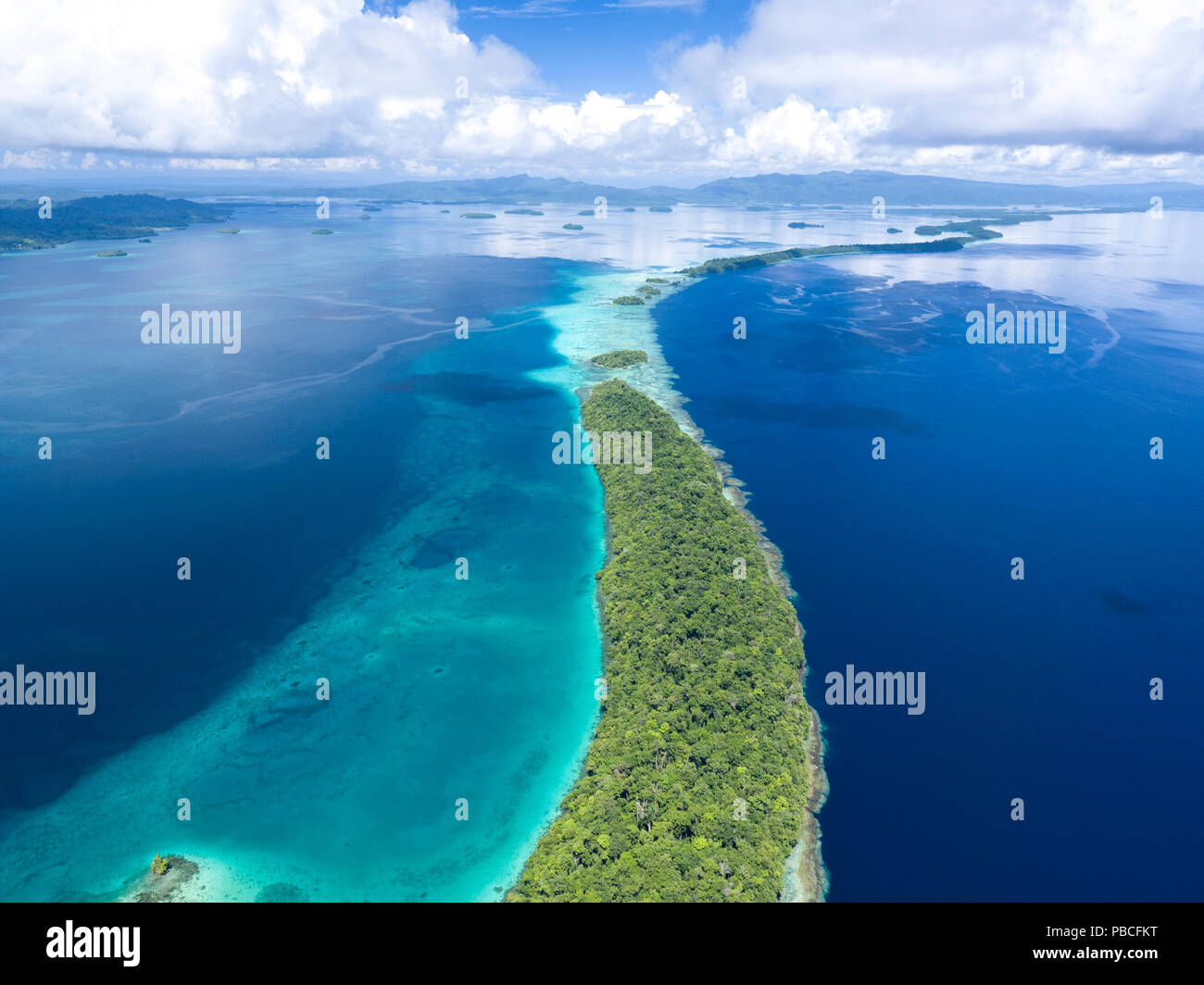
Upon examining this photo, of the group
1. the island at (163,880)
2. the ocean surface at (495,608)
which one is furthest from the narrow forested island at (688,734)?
the island at (163,880)

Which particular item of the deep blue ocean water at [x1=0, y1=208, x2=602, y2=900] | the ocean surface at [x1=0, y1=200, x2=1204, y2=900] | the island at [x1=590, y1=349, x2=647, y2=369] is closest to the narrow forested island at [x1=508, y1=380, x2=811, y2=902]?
the ocean surface at [x1=0, y1=200, x2=1204, y2=900]

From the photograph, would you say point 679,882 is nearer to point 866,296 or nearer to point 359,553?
point 359,553

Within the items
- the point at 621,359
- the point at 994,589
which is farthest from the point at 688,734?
the point at 621,359

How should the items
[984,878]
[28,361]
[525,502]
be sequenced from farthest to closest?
[28,361] < [525,502] < [984,878]

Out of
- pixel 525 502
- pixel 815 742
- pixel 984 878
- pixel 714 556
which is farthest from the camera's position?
pixel 525 502

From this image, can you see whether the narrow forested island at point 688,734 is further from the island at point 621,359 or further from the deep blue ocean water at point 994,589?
the island at point 621,359

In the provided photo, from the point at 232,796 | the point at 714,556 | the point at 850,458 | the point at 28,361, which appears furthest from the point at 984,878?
the point at 28,361

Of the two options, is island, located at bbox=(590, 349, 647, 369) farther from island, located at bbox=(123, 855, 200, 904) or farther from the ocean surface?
island, located at bbox=(123, 855, 200, 904)

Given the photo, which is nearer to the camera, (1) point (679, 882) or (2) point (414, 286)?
(1) point (679, 882)

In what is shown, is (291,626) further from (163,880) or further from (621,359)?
(621,359)
